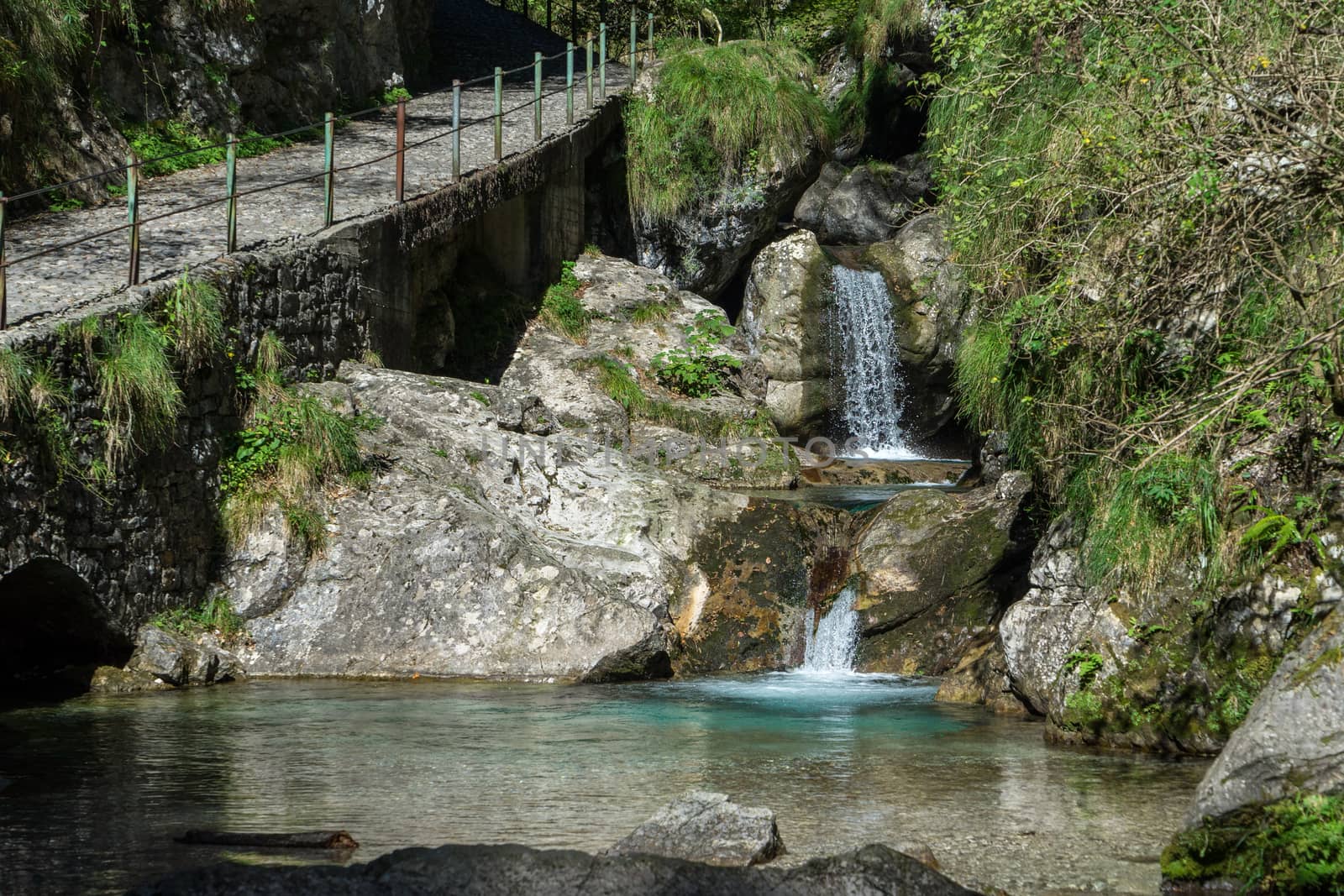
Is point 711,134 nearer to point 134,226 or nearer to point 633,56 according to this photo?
point 633,56

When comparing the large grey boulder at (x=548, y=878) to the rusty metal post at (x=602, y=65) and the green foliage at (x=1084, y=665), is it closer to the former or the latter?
the green foliage at (x=1084, y=665)

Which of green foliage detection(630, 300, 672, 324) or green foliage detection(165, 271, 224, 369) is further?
green foliage detection(630, 300, 672, 324)

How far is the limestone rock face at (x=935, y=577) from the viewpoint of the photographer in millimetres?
10469

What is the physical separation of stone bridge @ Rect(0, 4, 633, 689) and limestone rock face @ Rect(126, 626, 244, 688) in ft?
0.47

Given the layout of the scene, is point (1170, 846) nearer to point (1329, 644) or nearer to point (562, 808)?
point (1329, 644)

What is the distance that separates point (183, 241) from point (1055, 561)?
7384 millimetres

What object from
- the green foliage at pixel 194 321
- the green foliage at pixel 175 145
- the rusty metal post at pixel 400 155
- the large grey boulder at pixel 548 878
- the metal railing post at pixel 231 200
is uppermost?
the green foliage at pixel 175 145

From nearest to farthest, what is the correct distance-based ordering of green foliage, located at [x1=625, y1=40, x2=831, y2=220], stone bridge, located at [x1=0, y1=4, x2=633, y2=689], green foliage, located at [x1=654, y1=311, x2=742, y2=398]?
stone bridge, located at [x1=0, y1=4, x2=633, y2=689] < green foliage, located at [x1=654, y1=311, x2=742, y2=398] < green foliage, located at [x1=625, y1=40, x2=831, y2=220]

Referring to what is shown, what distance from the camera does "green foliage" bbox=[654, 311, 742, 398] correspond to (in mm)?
15641

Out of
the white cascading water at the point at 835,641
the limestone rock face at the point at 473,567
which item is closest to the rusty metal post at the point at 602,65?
the limestone rock face at the point at 473,567

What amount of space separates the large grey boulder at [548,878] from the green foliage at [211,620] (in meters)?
5.95

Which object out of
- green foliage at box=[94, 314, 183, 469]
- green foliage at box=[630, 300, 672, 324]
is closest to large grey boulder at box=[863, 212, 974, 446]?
green foliage at box=[630, 300, 672, 324]

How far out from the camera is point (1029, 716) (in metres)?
8.65

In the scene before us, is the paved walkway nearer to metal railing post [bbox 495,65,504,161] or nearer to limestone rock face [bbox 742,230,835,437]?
metal railing post [bbox 495,65,504,161]
